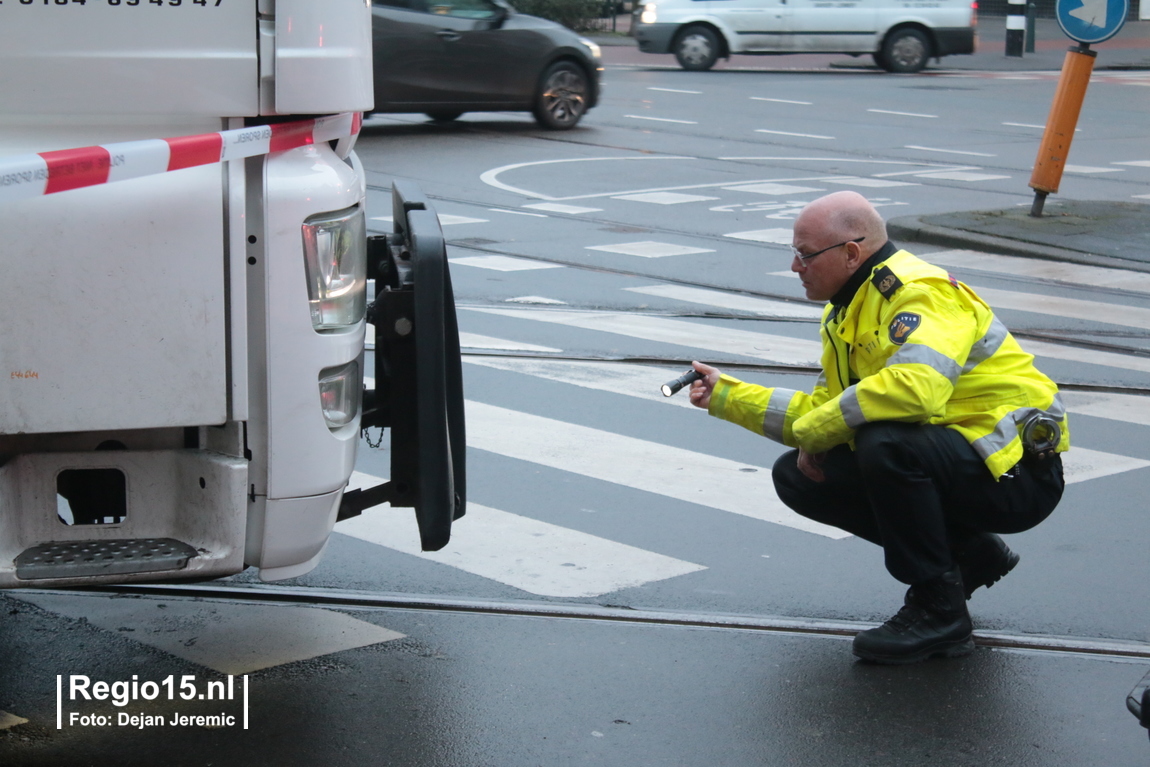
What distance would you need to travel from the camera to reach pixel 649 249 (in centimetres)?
1094

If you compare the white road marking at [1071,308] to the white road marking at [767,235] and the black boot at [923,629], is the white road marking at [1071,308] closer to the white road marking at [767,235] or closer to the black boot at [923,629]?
the white road marking at [767,235]

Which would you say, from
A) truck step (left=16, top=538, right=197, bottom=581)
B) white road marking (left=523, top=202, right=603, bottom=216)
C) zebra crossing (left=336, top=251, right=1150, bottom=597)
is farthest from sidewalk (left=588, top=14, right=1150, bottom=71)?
truck step (left=16, top=538, right=197, bottom=581)

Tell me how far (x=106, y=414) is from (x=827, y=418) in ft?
5.94

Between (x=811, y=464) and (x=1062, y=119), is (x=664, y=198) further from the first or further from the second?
(x=811, y=464)

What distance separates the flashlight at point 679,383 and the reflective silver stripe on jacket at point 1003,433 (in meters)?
0.76

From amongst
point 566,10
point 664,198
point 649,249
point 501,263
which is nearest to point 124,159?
point 501,263

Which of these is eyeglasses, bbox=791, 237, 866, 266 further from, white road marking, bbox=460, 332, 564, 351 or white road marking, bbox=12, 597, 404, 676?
white road marking, bbox=460, 332, 564, 351

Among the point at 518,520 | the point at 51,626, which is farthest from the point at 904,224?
the point at 51,626

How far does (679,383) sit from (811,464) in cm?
44

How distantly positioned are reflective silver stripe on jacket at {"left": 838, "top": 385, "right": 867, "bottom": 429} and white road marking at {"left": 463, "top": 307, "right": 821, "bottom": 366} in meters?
3.59

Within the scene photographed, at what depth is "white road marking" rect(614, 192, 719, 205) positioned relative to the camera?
13.2 meters

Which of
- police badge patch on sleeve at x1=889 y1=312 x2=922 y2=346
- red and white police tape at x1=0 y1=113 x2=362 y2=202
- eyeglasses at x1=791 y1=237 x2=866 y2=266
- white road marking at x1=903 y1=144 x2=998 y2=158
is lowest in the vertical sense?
white road marking at x1=903 y1=144 x2=998 y2=158

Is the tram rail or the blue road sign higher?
the blue road sign

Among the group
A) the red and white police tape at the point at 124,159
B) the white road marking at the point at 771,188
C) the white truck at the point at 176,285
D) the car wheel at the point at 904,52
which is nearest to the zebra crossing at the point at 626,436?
the white truck at the point at 176,285
